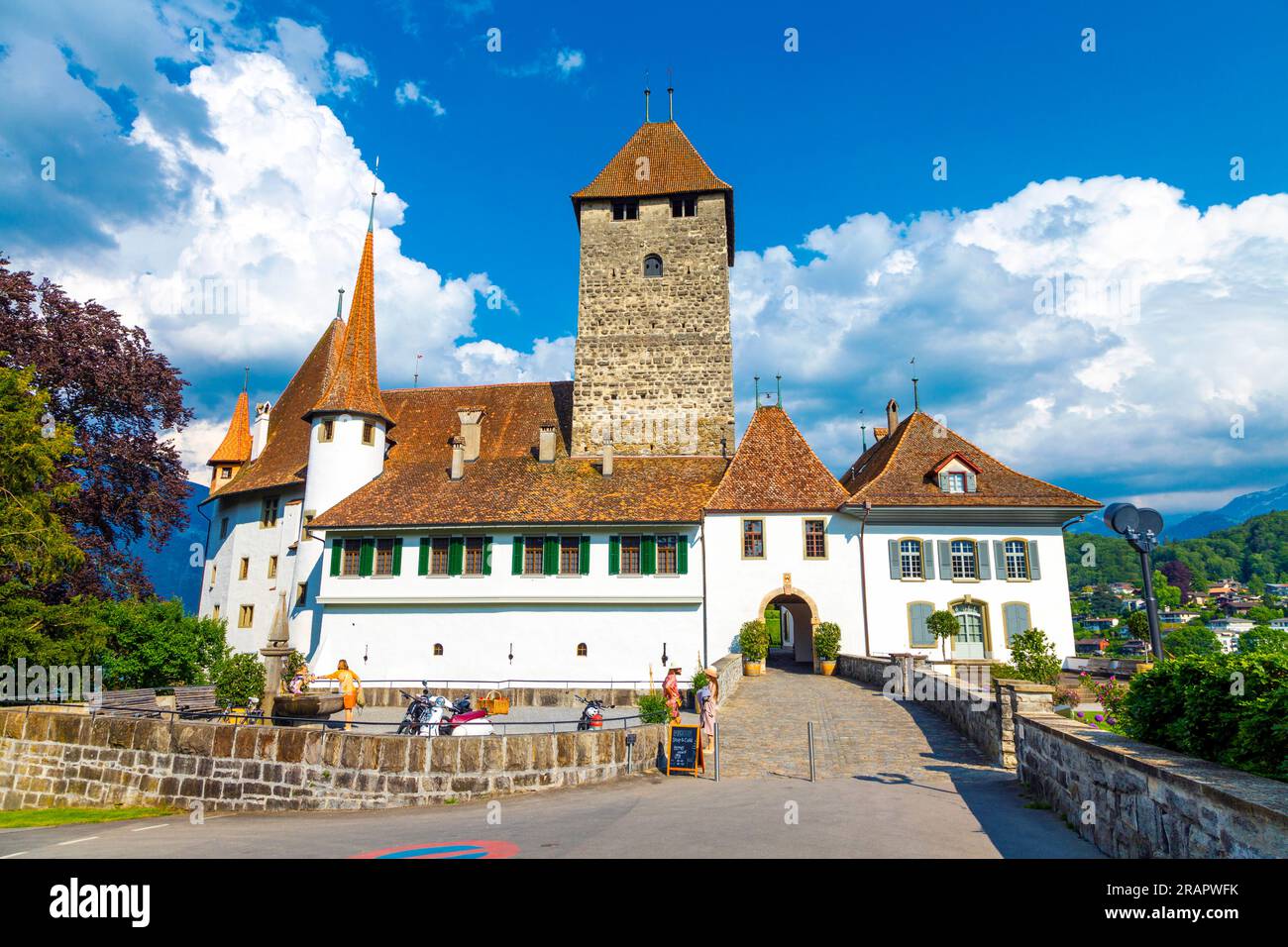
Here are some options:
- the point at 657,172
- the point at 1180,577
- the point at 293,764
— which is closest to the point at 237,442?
the point at 657,172

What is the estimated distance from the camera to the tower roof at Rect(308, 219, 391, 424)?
30.6 meters

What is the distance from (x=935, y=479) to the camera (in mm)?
28797

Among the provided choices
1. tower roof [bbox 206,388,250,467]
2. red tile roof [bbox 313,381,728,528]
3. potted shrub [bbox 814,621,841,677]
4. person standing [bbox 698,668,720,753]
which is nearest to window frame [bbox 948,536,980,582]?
potted shrub [bbox 814,621,841,677]

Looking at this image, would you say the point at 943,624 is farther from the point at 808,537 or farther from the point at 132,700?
the point at 132,700

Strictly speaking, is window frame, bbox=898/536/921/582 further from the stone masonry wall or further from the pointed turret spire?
the pointed turret spire

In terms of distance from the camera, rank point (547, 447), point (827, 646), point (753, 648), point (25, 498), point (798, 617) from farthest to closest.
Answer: point (798, 617), point (547, 447), point (827, 646), point (753, 648), point (25, 498)

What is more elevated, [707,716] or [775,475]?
[775,475]

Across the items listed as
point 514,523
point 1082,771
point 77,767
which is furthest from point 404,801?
point 514,523

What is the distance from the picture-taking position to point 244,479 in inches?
1331

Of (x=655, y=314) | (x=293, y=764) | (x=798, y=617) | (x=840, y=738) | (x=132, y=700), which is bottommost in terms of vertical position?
(x=840, y=738)

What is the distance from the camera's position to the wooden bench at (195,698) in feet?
62.5

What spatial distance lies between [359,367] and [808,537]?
19.7 meters
